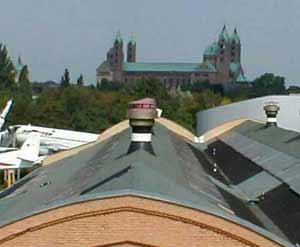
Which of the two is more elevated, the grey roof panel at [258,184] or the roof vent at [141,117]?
the roof vent at [141,117]

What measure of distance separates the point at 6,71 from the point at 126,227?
112461mm

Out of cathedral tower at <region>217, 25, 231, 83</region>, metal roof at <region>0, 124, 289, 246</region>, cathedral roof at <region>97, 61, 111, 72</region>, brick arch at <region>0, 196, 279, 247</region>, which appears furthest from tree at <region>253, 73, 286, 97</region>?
brick arch at <region>0, 196, 279, 247</region>

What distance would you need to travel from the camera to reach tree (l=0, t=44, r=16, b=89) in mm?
116375

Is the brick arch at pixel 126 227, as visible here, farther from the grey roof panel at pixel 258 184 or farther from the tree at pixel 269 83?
the tree at pixel 269 83

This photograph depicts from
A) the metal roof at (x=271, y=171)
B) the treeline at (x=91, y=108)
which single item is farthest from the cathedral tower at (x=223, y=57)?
the metal roof at (x=271, y=171)

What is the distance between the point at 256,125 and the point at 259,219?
18.2 meters

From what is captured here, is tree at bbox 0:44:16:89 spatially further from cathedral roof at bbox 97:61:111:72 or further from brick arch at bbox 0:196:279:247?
brick arch at bbox 0:196:279:247

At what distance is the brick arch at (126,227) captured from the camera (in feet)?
28.2

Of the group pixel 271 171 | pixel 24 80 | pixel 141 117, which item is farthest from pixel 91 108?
pixel 141 117

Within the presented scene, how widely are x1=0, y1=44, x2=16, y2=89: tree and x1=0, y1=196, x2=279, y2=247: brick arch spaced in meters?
106

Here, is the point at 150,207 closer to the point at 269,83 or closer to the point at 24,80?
the point at 24,80

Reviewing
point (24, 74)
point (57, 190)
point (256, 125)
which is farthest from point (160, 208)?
point (24, 74)

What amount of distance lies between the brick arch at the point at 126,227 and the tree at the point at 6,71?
106069mm

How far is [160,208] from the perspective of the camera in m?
8.61
